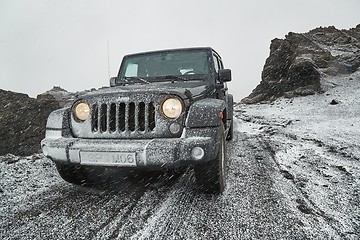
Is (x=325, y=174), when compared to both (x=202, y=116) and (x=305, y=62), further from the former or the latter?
(x=305, y=62)

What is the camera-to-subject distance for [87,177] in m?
2.90

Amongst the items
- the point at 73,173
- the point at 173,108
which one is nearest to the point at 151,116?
the point at 173,108

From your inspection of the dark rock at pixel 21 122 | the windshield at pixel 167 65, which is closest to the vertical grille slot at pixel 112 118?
the windshield at pixel 167 65

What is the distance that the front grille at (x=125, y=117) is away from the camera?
230cm

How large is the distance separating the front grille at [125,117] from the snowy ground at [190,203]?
0.69 meters

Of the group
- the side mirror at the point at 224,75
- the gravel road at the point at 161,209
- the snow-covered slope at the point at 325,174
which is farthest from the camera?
the side mirror at the point at 224,75

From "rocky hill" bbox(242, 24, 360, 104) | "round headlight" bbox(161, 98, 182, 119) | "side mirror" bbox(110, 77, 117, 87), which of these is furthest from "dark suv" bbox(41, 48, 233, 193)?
"rocky hill" bbox(242, 24, 360, 104)

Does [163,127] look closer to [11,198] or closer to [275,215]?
[275,215]

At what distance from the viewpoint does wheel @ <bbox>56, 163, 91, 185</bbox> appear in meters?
2.71

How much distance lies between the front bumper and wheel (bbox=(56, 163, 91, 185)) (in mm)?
425

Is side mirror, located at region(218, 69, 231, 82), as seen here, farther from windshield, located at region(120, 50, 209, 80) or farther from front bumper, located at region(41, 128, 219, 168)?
front bumper, located at region(41, 128, 219, 168)

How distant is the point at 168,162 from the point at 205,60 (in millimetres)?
1990

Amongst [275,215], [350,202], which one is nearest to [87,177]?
[275,215]

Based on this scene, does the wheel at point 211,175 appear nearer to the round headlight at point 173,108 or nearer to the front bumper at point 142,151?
the front bumper at point 142,151
